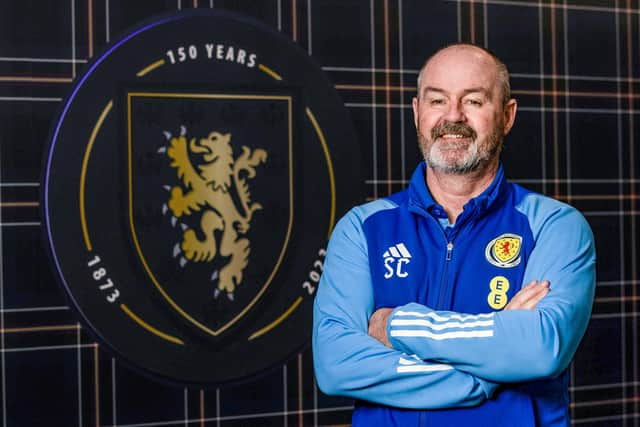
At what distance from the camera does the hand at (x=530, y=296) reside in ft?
5.45

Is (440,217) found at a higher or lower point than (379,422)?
higher

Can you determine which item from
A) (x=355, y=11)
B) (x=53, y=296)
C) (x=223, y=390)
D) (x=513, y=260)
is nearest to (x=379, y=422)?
(x=513, y=260)

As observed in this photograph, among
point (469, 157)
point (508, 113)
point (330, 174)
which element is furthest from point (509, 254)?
point (330, 174)

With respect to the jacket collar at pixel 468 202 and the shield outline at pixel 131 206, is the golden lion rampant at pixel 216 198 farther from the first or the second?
the jacket collar at pixel 468 202

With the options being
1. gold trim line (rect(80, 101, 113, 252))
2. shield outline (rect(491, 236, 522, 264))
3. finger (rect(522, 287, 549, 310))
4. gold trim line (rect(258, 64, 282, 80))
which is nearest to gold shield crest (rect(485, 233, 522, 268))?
shield outline (rect(491, 236, 522, 264))

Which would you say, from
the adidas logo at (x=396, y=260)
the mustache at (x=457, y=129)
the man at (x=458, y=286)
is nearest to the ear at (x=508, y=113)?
the man at (x=458, y=286)

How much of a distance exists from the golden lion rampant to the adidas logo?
83cm

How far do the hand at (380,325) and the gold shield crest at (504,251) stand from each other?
24cm

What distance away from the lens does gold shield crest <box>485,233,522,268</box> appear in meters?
1.76

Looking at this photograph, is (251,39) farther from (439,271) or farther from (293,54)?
(439,271)

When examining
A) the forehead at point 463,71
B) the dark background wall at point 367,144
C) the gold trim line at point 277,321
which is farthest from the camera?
the gold trim line at point 277,321

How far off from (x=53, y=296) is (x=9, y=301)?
4.5 inches

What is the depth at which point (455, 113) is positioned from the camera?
6.02 feet

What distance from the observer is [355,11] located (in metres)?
2.69
